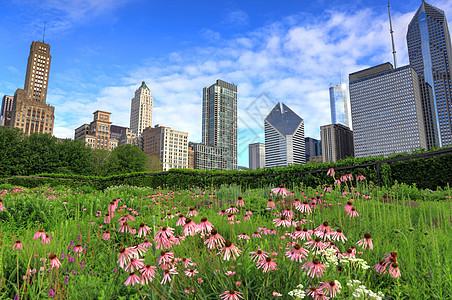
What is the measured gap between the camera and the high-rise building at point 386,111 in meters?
135

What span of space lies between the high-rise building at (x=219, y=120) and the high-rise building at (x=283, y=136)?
3492 centimetres

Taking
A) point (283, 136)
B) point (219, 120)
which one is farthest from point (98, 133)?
Answer: point (283, 136)

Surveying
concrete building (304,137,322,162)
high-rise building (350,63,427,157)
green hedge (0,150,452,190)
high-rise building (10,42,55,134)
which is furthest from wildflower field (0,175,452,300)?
concrete building (304,137,322,162)

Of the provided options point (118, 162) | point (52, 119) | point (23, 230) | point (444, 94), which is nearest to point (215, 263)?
point (23, 230)

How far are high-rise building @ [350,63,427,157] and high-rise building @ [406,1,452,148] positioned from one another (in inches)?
673

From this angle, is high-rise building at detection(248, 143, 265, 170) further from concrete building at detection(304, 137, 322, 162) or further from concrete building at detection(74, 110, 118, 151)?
concrete building at detection(74, 110, 118, 151)

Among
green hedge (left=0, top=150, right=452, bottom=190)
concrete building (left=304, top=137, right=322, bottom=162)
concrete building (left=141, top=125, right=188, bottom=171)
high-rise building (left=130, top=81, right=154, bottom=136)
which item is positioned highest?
high-rise building (left=130, top=81, right=154, bottom=136)

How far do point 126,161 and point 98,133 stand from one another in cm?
8845

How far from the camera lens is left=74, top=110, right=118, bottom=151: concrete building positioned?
113787 mm

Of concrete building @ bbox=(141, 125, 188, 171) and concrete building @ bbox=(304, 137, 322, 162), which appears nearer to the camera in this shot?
concrete building @ bbox=(141, 125, 188, 171)

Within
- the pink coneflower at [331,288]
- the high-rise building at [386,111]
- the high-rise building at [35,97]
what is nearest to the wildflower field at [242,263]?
the pink coneflower at [331,288]

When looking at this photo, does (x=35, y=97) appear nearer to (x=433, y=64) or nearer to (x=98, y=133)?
(x=98, y=133)

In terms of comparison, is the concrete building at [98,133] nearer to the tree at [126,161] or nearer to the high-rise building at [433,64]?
the tree at [126,161]

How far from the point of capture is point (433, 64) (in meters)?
170
